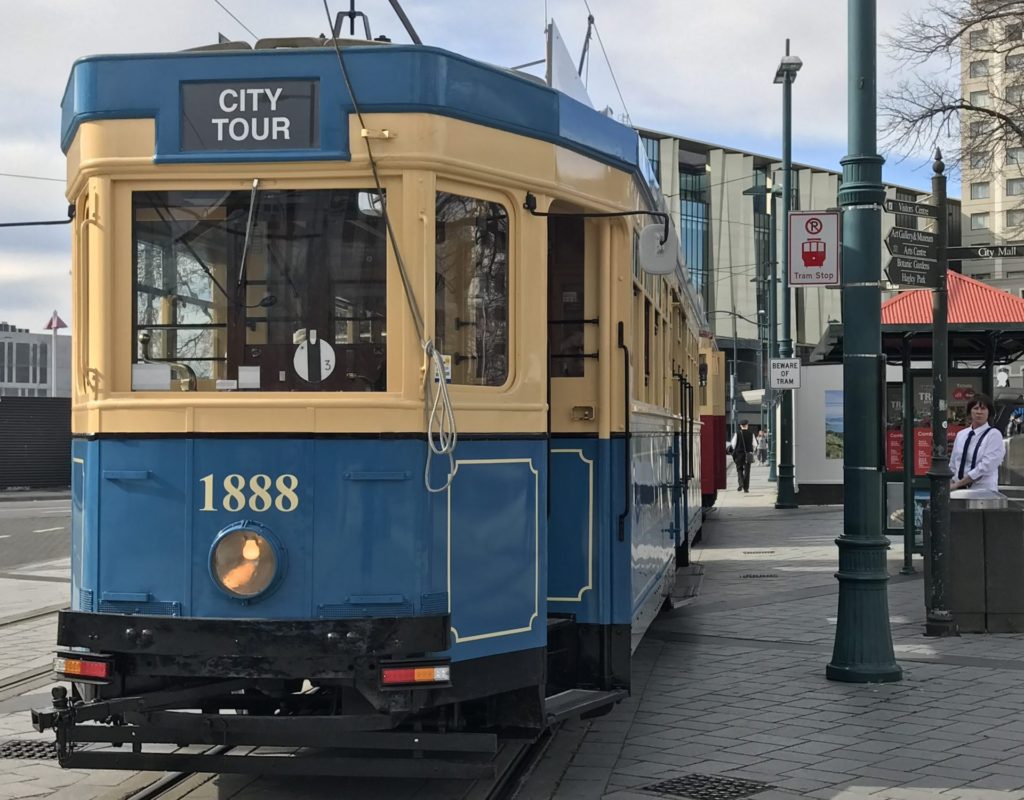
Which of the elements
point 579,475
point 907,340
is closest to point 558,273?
point 579,475

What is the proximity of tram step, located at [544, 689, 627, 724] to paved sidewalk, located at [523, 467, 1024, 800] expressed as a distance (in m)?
0.36

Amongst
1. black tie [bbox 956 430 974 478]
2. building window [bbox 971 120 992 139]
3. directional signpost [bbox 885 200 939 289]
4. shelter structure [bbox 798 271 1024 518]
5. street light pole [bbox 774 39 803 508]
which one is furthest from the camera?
street light pole [bbox 774 39 803 508]

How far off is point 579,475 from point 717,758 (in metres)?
1.54

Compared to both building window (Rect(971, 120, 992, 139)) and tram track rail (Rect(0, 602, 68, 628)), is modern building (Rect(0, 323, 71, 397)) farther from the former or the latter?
tram track rail (Rect(0, 602, 68, 628))

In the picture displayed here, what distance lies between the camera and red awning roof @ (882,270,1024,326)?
47.6 feet

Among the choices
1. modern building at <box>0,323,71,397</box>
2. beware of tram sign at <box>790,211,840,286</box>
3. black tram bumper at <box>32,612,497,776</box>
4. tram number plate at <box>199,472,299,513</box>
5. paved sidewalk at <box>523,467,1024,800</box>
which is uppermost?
modern building at <box>0,323,71,397</box>

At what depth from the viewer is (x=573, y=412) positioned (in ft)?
21.1

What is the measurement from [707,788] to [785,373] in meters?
17.2

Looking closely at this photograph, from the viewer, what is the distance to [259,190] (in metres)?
5.34

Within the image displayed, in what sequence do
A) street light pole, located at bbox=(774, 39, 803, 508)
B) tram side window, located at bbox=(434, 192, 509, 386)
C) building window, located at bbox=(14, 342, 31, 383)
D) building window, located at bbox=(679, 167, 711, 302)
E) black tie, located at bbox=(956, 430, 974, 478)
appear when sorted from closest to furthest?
tram side window, located at bbox=(434, 192, 509, 386)
black tie, located at bbox=(956, 430, 974, 478)
street light pole, located at bbox=(774, 39, 803, 508)
building window, located at bbox=(14, 342, 31, 383)
building window, located at bbox=(679, 167, 711, 302)

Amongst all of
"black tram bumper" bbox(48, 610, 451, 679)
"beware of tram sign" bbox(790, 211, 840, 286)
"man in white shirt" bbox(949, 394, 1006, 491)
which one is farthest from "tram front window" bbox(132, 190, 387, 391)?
"man in white shirt" bbox(949, 394, 1006, 491)

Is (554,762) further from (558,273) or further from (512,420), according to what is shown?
(558,273)

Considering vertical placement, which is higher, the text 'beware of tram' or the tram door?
the text 'beware of tram'

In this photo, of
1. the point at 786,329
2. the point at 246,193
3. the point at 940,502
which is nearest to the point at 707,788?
the point at 246,193
